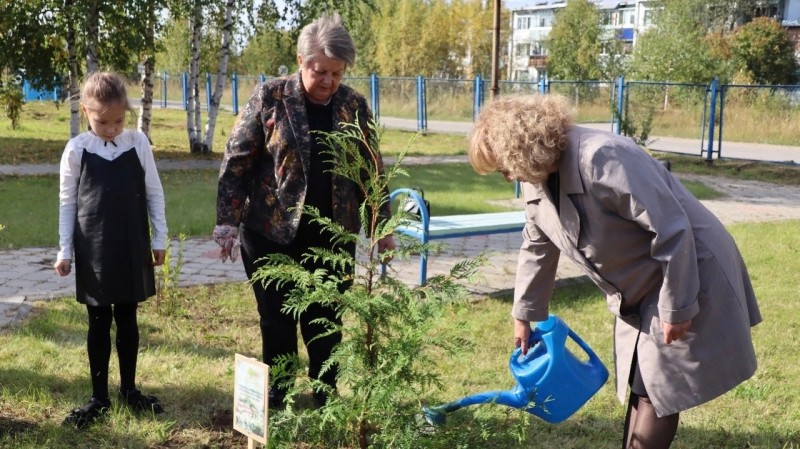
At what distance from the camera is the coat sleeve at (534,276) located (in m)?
2.99

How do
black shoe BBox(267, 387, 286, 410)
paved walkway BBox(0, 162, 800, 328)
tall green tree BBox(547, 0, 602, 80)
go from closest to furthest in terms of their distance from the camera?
black shoe BBox(267, 387, 286, 410)
paved walkway BBox(0, 162, 800, 328)
tall green tree BBox(547, 0, 602, 80)

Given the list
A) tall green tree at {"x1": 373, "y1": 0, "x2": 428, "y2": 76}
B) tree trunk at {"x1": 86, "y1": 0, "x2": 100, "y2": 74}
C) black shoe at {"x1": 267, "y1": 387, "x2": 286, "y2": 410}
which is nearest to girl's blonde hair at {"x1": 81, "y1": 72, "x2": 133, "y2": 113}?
black shoe at {"x1": 267, "y1": 387, "x2": 286, "y2": 410}

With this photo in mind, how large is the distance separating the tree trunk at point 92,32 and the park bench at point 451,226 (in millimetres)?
7950

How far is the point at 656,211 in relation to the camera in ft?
8.01

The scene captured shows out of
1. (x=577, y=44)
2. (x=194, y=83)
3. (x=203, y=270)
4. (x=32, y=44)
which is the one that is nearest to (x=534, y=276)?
(x=203, y=270)

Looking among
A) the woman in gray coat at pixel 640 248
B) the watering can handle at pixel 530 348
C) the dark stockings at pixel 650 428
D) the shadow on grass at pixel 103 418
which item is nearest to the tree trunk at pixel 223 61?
the shadow on grass at pixel 103 418

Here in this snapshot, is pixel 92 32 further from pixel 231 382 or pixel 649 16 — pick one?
pixel 649 16

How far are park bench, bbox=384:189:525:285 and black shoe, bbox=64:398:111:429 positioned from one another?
97.3 inches

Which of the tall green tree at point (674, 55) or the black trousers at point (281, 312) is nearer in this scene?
the black trousers at point (281, 312)

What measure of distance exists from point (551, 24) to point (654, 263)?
53222 millimetres

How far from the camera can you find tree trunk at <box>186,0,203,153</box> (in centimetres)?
1509

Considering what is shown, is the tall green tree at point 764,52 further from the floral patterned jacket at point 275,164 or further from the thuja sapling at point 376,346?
the thuja sapling at point 376,346

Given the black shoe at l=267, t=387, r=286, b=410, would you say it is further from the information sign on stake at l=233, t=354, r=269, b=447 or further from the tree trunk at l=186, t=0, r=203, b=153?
the tree trunk at l=186, t=0, r=203, b=153

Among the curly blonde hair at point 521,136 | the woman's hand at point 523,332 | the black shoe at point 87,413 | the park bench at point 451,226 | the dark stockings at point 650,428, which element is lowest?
the black shoe at point 87,413
